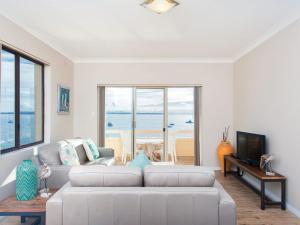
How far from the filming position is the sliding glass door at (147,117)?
601 cm

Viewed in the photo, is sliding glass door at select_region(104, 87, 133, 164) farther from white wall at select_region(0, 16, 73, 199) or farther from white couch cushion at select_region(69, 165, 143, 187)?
white couch cushion at select_region(69, 165, 143, 187)

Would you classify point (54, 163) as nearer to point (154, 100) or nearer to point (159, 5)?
point (159, 5)

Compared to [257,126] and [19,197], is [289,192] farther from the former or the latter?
[19,197]

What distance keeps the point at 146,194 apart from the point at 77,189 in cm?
54

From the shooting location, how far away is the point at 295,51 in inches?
123

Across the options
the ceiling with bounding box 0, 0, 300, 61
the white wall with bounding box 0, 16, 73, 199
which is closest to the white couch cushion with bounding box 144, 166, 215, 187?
the ceiling with bounding box 0, 0, 300, 61

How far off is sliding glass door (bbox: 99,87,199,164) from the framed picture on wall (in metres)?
0.94

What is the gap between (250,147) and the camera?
421cm

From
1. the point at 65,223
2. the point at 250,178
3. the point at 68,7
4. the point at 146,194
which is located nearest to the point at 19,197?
the point at 65,223

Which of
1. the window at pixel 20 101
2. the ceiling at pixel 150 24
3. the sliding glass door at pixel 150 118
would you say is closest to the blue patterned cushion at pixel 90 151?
the window at pixel 20 101

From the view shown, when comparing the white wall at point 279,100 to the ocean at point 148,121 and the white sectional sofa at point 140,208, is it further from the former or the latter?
the white sectional sofa at point 140,208

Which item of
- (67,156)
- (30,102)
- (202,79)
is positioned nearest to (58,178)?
(67,156)

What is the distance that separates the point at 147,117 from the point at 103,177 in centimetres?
403

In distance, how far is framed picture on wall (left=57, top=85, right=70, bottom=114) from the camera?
4.82 meters
